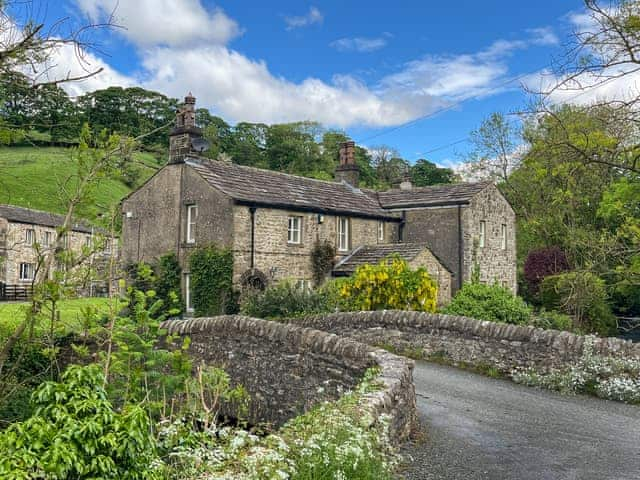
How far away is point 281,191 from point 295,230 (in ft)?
6.02

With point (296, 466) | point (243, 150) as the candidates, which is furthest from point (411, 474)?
point (243, 150)

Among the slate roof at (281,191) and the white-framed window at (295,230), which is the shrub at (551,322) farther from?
the white-framed window at (295,230)

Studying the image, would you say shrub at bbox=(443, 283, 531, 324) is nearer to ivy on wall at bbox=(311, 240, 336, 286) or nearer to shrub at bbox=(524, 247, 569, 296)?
ivy on wall at bbox=(311, 240, 336, 286)

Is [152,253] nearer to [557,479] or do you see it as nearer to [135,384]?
[135,384]

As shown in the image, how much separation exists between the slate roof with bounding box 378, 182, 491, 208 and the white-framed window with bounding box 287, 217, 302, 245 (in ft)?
22.2

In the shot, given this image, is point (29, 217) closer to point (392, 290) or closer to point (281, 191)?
point (281, 191)

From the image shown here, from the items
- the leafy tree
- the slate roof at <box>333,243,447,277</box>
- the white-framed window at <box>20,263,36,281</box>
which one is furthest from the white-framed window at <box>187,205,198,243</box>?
the leafy tree


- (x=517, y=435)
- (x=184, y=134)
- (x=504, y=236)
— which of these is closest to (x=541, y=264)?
(x=504, y=236)

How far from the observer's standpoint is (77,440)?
11.1 ft

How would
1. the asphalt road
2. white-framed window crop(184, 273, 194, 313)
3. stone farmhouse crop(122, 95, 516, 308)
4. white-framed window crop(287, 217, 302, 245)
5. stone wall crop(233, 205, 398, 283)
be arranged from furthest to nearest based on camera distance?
white-framed window crop(287, 217, 302, 245) → white-framed window crop(184, 273, 194, 313) → stone farmhouse crop(122, 95, 516, 308) → stone wall crop(233, 205, 398, 283) → the asphalt road

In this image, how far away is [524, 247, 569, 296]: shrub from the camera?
31.8 meters

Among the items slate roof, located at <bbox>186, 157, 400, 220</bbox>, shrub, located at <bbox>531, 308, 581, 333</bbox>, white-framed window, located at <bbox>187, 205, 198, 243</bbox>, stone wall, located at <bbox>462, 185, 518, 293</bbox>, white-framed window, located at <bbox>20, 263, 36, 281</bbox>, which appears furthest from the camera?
white-framed window, located at <bbox>20, 263, 36, 281</bbox>

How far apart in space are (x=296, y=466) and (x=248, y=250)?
17.6 meters

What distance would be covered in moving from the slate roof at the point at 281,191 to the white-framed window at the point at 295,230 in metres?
0.60
